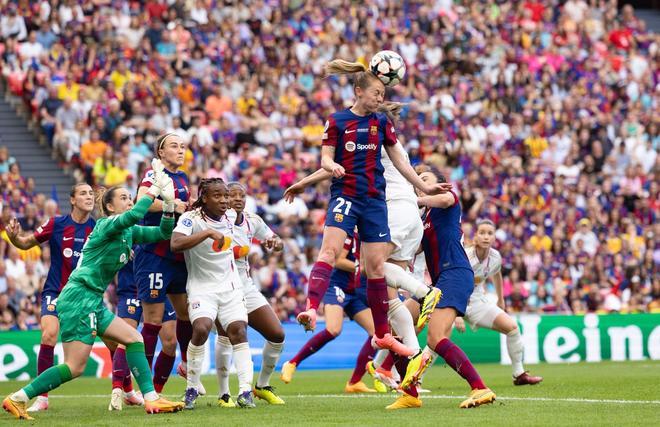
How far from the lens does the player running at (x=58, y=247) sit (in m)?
12.4

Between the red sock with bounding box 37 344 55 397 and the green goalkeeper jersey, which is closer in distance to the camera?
the green goalkeeper jersey

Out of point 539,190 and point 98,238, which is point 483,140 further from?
point 98,238

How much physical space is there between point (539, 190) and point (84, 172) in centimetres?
983

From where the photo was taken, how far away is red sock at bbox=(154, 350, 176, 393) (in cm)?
1200

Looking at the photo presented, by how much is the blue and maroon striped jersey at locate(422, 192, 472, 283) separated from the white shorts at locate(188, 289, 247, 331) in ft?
5.86

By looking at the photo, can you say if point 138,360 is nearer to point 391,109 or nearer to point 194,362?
point 194,362

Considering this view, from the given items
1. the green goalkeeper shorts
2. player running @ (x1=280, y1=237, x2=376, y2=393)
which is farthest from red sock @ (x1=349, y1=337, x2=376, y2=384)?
the green goalkeeper shorts

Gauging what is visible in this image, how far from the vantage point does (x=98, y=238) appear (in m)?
10.6

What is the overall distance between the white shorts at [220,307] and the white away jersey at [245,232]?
38.0 inches

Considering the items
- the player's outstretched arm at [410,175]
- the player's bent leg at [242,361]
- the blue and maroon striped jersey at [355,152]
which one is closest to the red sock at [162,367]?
the player's bent leg at [242,361]

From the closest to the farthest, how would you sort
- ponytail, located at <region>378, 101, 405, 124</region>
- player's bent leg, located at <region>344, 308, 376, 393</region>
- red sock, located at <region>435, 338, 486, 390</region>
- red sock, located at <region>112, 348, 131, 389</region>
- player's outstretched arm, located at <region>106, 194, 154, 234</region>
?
player's outstretched arm, located at <region>106, 194, 154, 234</region> < red sock, located at <region>435, 338, 486, 390</region> < ponytail, located at <region>378, 101, 405, 124</region> < red sock, located at <region>112, 348, 131, 389</region> < player's bent leg, located at <region>344, 308, 376, 393</region>

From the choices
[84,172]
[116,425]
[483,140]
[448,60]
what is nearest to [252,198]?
[84,172]

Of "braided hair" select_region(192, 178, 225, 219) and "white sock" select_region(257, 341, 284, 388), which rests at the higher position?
"braided hair" select_region(192, 178, 225, 219)

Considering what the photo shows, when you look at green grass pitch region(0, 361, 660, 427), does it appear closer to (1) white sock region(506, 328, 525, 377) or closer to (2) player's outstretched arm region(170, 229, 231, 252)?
(1) white sock region(506, 328, 525, 377)
